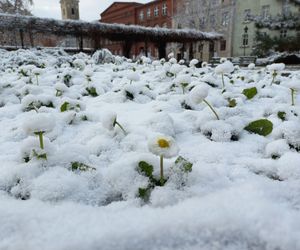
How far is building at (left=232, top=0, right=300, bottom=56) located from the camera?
2223cm

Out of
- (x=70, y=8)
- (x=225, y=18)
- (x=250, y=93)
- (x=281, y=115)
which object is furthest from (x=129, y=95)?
(x=70, y=8)

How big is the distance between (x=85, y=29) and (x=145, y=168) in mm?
11983

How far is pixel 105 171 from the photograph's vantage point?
3.15 feet

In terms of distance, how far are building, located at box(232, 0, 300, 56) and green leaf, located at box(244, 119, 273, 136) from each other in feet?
76.8

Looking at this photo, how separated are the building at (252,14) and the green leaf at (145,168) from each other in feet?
78.5

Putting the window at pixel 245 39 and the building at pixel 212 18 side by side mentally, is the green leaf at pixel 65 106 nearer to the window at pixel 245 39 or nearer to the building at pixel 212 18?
the building at pixel 212 18

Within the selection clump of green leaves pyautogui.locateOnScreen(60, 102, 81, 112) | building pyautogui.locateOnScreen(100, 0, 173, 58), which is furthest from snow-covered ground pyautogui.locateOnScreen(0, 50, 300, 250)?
building pyautogui.locateOnScreen(100, 0, 173, 58)

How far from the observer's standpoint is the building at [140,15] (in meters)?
30.5

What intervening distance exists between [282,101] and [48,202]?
1.66m

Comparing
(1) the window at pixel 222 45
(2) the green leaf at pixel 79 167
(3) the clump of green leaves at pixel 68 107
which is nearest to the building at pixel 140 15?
(1) the window at pixel 222 45

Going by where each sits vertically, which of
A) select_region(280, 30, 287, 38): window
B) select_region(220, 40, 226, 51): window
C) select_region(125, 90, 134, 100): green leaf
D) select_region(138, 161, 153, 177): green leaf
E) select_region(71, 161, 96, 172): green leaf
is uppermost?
select_region(280, 30, 287, 38): window

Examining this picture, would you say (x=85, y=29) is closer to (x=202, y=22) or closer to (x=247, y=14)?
(x=202, y=22)

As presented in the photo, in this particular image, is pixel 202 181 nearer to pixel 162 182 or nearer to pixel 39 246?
pixel 162 182

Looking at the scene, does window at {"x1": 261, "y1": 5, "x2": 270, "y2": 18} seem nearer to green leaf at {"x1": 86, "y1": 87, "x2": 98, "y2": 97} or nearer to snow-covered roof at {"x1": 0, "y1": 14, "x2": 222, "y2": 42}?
snow-covered roof at {"x1": 0, "y1": 14, "x2": 222, "y2": 42}
